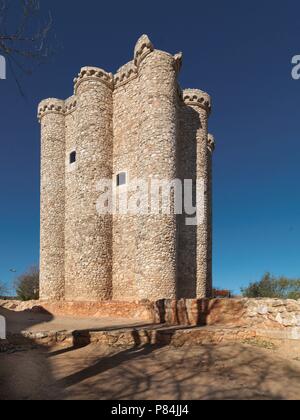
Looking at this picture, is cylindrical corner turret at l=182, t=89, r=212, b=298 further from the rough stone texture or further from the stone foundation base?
the rough stone texture

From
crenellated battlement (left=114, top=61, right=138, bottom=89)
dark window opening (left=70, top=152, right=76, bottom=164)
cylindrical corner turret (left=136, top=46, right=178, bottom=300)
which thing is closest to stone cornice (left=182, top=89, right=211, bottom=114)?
cylindrical corner turret (left=136, top=46, right=178, bottom=300)

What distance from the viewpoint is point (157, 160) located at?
14.9m

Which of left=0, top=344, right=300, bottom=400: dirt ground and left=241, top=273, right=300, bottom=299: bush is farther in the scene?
left=241, top=273, right=300, bottom=299: bush

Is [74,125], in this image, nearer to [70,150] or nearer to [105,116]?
[70,150]

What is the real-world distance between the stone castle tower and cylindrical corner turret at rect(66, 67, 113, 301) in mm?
50

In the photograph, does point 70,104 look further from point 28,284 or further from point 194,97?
point 28,284

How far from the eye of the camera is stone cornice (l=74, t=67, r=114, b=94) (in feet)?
57.5

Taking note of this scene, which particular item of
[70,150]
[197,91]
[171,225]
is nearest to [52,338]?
[171,225]

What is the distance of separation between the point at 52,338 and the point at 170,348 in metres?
3.00

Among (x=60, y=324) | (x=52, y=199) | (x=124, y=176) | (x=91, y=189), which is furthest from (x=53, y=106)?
(x=60, y=324)

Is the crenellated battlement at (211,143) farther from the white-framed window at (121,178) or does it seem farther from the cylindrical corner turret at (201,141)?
the white-framed window at (121,178)

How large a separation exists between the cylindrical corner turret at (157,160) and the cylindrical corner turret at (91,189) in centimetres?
253

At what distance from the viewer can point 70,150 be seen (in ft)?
65.6

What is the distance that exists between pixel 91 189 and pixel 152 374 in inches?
491
